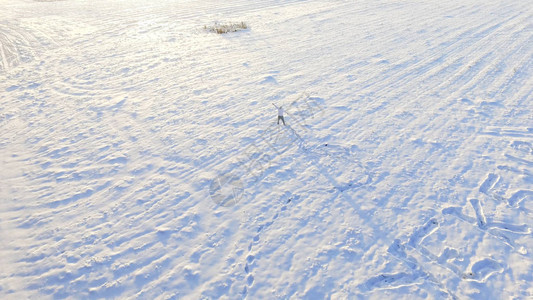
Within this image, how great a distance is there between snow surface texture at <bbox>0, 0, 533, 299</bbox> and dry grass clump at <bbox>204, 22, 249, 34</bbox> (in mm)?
2141

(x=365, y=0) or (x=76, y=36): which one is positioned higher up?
(x=76, y=36)

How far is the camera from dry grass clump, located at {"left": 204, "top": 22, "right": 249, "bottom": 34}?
456 inches

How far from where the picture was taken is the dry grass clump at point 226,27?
38.0ft

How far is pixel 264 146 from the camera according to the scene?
5.59 metres

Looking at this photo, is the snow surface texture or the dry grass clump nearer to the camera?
the snow surface texture

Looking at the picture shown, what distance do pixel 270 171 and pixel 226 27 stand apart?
28.6 feet

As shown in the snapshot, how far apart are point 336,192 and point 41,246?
417cm

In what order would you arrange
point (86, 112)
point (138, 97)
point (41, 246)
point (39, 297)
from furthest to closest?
point (138, 97) → point (86, 112) → point (41, 246) → point (39, 297)

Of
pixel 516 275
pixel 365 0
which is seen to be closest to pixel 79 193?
pixel 516 275

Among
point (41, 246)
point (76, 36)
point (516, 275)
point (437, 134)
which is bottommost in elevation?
point (516, 275)

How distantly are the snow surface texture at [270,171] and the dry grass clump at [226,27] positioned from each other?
214cm

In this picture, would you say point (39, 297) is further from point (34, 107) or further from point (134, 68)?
point (134, 68)

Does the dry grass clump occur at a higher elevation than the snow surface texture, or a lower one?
higher

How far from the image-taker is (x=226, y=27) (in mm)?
11805
